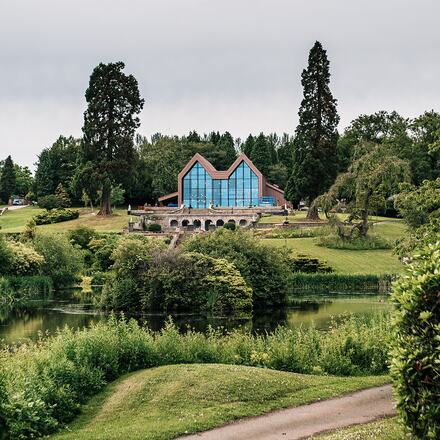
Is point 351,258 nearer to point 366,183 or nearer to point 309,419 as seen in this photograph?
point 366,183

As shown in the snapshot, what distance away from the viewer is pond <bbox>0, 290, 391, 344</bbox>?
1196 inches

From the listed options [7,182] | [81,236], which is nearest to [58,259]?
[81,236]

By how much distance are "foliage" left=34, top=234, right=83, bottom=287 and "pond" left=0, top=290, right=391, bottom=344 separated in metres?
6.30

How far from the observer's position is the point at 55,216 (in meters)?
73.4

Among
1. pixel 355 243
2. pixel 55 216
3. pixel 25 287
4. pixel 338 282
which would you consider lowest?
pixel 25 287

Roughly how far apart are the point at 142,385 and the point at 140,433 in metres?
2.62

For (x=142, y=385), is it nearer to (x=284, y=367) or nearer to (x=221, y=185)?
(x=284, y=367)

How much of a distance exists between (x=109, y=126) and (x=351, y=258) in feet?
97.9

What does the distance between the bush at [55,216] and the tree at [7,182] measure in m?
25.2

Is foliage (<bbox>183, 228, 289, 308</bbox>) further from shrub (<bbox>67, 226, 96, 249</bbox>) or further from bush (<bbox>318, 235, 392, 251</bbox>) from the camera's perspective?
shrub (<bbox>67, 226, 96, 249</bbox>)

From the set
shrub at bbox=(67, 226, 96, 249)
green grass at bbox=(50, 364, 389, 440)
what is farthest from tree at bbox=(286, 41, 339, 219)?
green grass at bbox=(50, 364, 389, 440)

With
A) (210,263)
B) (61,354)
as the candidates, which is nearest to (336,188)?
(210,263)

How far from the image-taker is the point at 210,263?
123 ft

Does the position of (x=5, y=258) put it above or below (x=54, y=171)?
below
